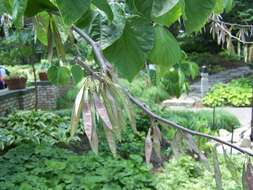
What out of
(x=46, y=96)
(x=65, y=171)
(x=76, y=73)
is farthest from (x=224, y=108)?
(x=76, y=73)

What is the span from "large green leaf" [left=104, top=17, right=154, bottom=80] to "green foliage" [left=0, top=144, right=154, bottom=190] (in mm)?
3420

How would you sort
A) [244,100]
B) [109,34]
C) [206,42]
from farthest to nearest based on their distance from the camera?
[206,42], [244,100], [109,34]

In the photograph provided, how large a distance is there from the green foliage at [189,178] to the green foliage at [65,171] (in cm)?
21

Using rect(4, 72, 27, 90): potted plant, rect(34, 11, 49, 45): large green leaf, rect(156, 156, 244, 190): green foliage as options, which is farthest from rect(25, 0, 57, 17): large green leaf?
rect(4, 72, 27, 90): potted plant

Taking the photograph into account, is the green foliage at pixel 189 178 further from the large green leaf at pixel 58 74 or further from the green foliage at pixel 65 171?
the large green leaf at pixel 58 74

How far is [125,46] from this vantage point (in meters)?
0.64

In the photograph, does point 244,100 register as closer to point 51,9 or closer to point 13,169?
point 13,169

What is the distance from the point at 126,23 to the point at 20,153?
4646 mm

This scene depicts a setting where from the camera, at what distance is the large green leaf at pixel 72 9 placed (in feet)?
1.52

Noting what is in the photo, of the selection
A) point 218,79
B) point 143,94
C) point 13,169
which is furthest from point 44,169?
point 218,79

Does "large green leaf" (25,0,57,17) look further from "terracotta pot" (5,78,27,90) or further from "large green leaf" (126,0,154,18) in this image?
"terracotta pot" (5,78,27,90)

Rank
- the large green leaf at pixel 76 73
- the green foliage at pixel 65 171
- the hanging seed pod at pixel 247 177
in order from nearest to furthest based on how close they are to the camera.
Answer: the hanging seed pod at pixel 247 177 < the large green leaf at pixel 76 73 < the green foliage at pixel 65 171

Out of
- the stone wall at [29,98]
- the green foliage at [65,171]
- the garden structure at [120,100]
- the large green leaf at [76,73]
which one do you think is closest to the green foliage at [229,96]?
the garden structure at [120,100]

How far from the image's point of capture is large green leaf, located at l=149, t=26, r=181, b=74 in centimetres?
75
